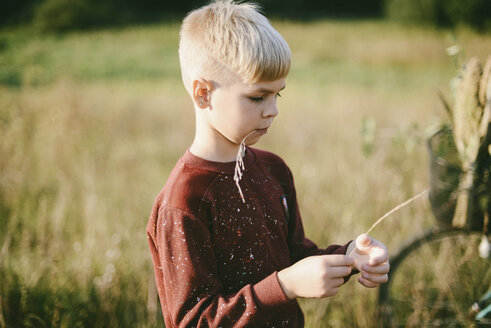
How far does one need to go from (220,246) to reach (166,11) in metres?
35.1

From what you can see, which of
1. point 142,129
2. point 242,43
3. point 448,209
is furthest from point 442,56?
point 242,43

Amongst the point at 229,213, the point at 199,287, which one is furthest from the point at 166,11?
the point at 199,287

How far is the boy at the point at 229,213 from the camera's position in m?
1.15

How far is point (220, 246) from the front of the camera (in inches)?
50.5

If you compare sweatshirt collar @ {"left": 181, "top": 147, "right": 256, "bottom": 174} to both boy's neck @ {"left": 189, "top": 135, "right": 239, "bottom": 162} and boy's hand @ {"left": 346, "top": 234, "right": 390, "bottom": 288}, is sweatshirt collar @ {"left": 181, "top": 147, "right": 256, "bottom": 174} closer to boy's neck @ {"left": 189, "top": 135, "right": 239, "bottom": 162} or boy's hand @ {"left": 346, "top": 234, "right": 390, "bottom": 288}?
boy's neck @ {"left": 189, "top": 135, "right": 239, "bottom": 162}

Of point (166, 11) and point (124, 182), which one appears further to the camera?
point (166, 11)

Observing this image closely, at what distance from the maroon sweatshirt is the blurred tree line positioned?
2048 centimetres

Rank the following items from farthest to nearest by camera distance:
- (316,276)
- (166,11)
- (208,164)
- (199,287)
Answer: (166,11), (208,164), (199,287), (316,276)

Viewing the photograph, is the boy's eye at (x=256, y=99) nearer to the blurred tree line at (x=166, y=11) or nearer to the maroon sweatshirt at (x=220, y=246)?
the maroon sweatshirt at (x=220, y=246)

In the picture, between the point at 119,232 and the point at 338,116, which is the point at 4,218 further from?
the point at 338,116

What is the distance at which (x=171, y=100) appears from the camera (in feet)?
27.1

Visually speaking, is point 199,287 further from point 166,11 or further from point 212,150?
point 166,11

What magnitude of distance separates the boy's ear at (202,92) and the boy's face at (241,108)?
0.02 meters

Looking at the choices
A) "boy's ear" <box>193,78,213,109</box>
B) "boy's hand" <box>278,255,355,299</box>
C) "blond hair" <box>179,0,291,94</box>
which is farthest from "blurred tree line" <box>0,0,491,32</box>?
"boy's hand" <box>278,255,355,299</box>
